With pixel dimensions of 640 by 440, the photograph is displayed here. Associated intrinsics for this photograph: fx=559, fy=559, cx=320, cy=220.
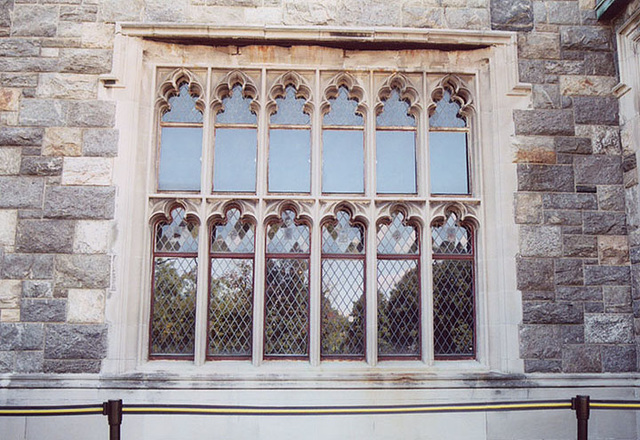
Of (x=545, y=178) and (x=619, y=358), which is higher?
(x=545, y=178)

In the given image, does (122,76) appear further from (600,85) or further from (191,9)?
(600,85)

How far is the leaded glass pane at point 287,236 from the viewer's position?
5477mm

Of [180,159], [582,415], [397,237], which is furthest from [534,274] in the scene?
[180,159]

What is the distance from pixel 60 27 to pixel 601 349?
19.8 ft

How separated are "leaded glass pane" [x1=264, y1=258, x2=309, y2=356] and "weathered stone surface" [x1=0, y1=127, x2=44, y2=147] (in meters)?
2.48

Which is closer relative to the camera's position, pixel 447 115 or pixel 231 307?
pixel 231 307

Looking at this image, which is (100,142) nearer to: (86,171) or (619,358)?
(86,171)

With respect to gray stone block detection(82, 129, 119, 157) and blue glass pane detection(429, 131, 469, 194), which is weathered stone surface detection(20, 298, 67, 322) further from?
blue glass pane detection(429, 131, 469, 194)

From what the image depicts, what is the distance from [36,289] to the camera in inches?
200

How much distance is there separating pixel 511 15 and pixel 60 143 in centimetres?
466

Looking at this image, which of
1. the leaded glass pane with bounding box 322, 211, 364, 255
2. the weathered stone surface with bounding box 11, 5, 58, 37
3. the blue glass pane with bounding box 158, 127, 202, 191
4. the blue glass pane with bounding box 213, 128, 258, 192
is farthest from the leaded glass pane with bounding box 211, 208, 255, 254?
the weathered stone surface with bounding box 11, 5, 58, 37

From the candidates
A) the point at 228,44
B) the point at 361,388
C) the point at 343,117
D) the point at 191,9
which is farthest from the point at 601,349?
the point at 191,9

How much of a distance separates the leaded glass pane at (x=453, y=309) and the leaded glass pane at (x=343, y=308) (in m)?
0.73

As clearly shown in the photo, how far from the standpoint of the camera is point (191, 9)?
5598 millimetres
